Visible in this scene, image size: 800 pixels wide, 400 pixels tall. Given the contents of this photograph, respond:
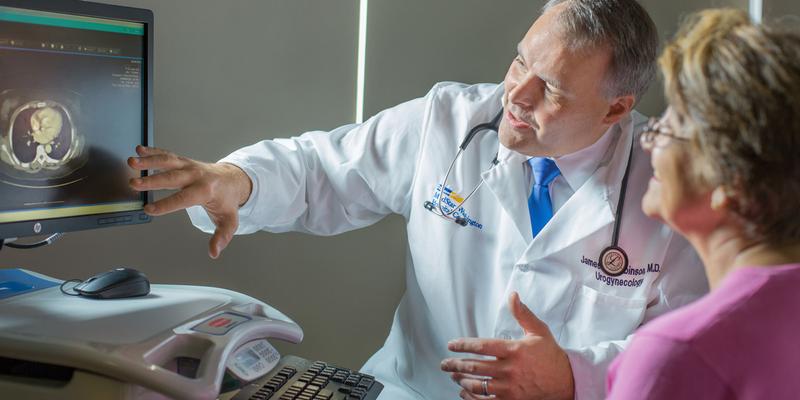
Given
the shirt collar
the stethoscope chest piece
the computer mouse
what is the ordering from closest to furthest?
the computer mouse < the stethoscope chest piece < the shirt collar

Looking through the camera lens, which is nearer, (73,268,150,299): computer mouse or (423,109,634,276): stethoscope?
(73,268,150,299): computer mouse

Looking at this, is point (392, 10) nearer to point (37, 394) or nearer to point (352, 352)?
point (352, 352)

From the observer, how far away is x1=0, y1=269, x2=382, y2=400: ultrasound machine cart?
0.98m

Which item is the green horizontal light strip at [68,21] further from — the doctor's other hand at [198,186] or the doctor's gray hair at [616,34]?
the doctor's gray hair at [616,34]

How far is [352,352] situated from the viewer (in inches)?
85.6

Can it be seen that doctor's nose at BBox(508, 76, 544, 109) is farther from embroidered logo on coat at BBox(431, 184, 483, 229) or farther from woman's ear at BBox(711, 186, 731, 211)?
woman's ear at BBox(711, 186, 731, 211)

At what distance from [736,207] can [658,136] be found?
0.36ft

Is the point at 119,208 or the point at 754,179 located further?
the point at 119,208

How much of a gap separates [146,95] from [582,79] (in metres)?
0.75

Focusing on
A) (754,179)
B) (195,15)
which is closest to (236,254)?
(195,15)

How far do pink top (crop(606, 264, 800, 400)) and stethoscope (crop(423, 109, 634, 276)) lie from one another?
711 mm

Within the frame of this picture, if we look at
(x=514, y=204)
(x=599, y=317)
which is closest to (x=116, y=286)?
(x=514, y=204)

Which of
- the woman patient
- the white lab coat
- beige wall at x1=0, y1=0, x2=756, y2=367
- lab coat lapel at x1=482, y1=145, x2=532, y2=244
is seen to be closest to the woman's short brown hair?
the woman patient

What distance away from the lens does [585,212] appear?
1533 millimetres
